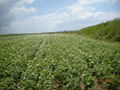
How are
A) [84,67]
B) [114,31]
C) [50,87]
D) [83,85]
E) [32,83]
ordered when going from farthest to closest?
[114,31]
[84,67]
[83,85]
[32,83]
[50,87]

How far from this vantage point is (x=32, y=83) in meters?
5.50

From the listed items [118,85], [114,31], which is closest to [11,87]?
[118,85]

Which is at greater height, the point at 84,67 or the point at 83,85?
the point at 84,67

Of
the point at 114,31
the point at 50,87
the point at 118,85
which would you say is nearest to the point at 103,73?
the point at 118,85

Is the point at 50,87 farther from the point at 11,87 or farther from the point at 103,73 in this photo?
the point at 103,73

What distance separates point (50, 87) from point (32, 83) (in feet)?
3.22

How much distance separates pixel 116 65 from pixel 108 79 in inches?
76.1

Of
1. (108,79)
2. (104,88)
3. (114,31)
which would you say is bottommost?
(104,88)

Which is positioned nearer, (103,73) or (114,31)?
(103,73)

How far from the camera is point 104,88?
5605mm

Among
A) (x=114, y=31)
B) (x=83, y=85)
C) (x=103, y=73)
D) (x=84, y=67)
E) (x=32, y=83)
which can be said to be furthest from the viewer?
(x=114, y=31)

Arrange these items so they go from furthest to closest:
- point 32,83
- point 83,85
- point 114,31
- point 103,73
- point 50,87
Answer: point 114,31
point 103,73
point 83,85
point 32,83
point 50,87

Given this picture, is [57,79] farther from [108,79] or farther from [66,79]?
[108,79]

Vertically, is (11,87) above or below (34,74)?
below
